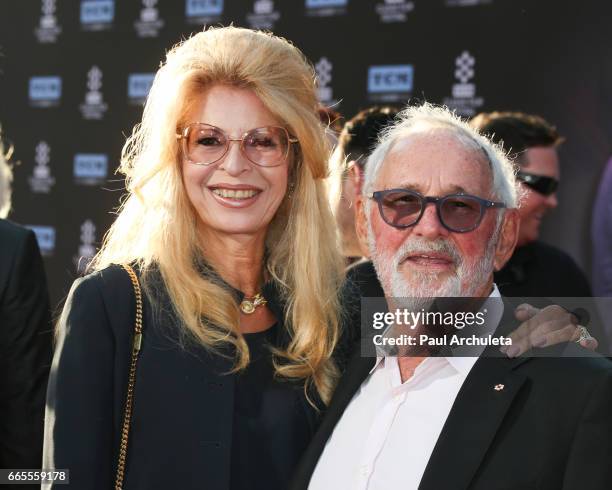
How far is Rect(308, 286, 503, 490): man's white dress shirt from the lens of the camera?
7.52ft

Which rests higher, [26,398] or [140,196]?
[140,196]

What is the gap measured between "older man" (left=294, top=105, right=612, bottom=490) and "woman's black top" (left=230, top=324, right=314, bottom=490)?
0.09 m

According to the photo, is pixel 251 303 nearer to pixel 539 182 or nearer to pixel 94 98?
pixel 539 182

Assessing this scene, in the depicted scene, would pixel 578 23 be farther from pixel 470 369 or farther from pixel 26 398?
pixel 26 398

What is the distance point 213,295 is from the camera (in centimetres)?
267

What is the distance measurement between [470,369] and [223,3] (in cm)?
→ 410

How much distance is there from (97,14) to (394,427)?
15.7ft

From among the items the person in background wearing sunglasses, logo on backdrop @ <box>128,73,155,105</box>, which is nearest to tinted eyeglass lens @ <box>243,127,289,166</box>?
the person in background wearing sunglasses

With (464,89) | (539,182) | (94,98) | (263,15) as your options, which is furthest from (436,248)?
(94,98)

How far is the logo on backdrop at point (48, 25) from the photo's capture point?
647cm

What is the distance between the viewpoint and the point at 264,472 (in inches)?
100

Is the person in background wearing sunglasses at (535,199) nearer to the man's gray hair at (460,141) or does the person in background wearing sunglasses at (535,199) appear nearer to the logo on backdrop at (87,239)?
the man's gray hair at (460,141)

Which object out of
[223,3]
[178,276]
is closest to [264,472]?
[178,276]

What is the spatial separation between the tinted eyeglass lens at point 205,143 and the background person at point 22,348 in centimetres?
79
